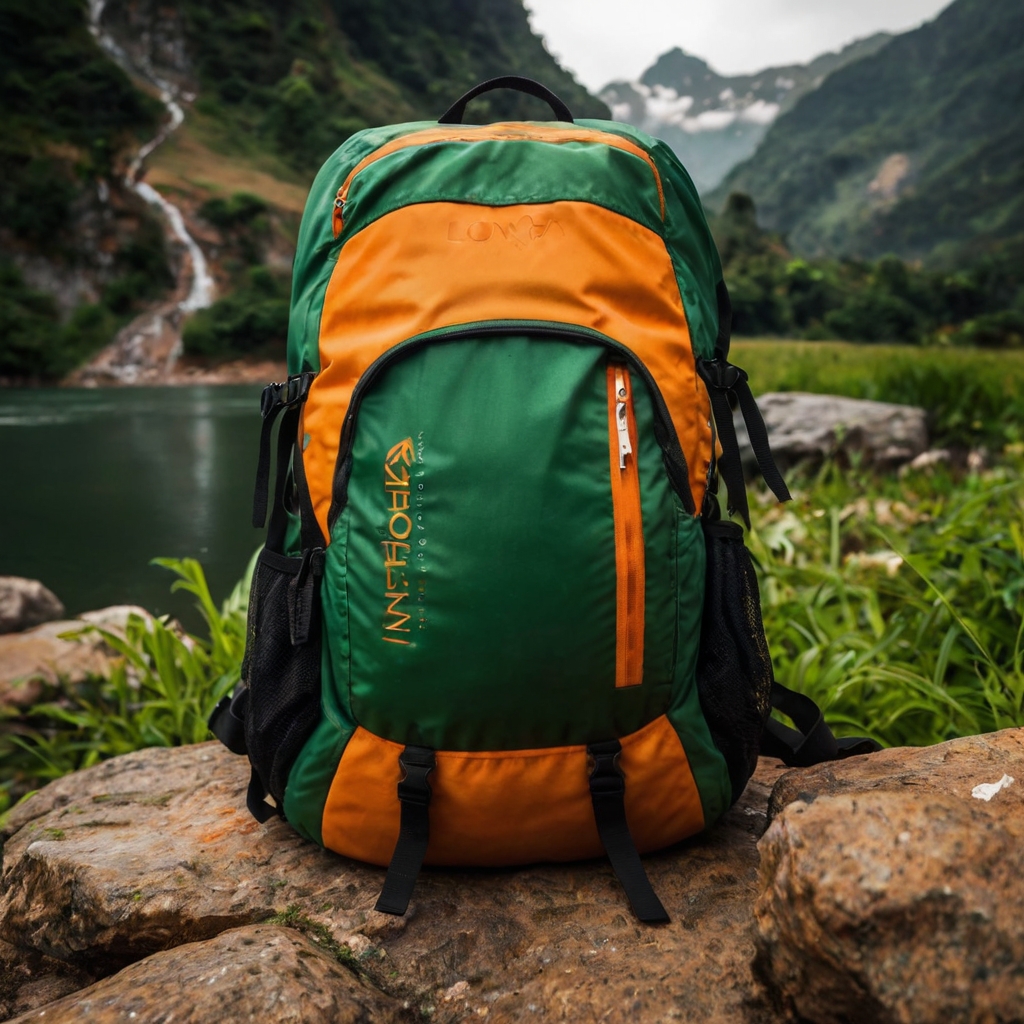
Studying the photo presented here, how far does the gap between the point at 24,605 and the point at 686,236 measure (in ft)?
9.89

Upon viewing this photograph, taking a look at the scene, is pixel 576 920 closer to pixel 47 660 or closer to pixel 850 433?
pixel 47 660

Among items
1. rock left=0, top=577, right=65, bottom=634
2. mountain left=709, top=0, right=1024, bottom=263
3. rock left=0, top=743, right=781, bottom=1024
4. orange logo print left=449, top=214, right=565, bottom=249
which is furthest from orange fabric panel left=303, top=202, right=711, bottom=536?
mountain left=709, top=0, right=1024, bottom=263

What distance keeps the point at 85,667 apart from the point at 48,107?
34.6 m

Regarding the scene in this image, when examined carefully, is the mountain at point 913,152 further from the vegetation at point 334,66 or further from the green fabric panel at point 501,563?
the green fabric panel at point 501,563

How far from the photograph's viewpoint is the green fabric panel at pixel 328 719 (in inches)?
41.4

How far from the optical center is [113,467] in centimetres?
492

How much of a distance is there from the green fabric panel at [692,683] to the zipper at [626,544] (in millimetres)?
78

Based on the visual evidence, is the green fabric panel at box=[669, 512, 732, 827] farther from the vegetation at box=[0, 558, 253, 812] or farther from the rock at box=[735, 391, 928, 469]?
the rock at box=[735, 391, 928, 469]

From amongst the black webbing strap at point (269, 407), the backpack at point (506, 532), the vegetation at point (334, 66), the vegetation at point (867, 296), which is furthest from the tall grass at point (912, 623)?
the vegetation at point (334, 66)

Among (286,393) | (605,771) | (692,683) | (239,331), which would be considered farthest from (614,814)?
(239,331)

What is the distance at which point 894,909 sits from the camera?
1.98 ft

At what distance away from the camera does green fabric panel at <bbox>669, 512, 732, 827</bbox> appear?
1.06 metres

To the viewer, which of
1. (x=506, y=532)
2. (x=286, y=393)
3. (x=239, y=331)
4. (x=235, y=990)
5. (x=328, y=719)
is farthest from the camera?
(x=239, y=331)

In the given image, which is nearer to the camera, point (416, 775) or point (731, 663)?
point (416, 775)
